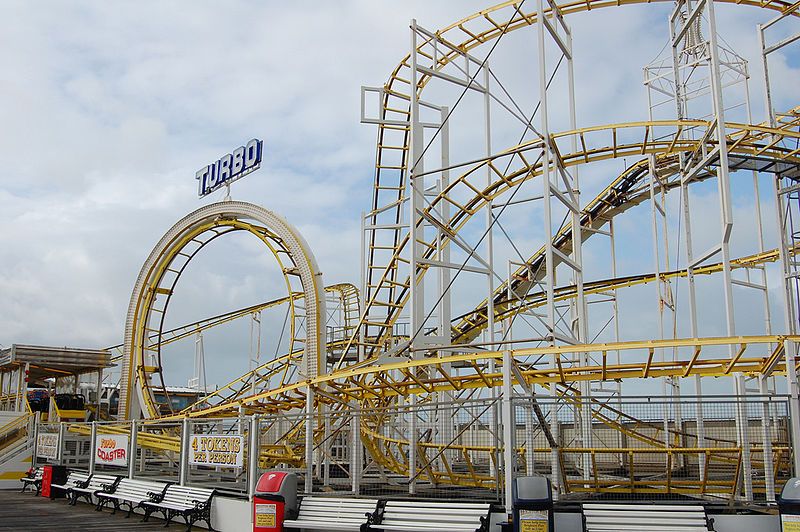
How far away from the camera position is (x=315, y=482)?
15352mm

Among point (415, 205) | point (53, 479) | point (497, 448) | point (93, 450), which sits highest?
point (415, 205)

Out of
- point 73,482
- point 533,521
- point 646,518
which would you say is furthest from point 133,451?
point 646,518

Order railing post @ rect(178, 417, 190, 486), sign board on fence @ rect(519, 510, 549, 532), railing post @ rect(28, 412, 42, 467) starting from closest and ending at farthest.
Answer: sign board on fence @ rect(519, 510, 549, 532), railing post @ rect(178, 417, 190, 486), railing post @ rect(28, 412, 42, 467)

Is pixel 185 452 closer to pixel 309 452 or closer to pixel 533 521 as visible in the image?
pixel 309 452

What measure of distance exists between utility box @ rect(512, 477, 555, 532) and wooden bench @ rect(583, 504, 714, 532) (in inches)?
24.5

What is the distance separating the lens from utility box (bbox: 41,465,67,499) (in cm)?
1858

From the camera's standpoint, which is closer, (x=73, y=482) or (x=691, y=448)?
(x=691, y=448)

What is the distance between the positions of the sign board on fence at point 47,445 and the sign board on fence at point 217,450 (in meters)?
7.82

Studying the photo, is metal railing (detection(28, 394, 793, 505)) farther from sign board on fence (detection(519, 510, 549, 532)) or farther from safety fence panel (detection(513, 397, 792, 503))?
sign board on fence (detection(519, 510, 549, 532))

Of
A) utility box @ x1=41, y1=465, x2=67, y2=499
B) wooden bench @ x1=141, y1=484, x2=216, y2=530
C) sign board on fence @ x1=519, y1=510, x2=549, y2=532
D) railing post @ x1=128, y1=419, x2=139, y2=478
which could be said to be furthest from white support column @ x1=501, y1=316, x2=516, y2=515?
utility box @ x1=41, y1=465, x2=67, y2=499

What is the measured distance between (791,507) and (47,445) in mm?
18679

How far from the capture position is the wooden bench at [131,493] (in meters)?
15.0

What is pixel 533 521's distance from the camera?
9438 millimetres

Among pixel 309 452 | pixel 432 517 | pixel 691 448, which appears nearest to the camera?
pixel 432 517
